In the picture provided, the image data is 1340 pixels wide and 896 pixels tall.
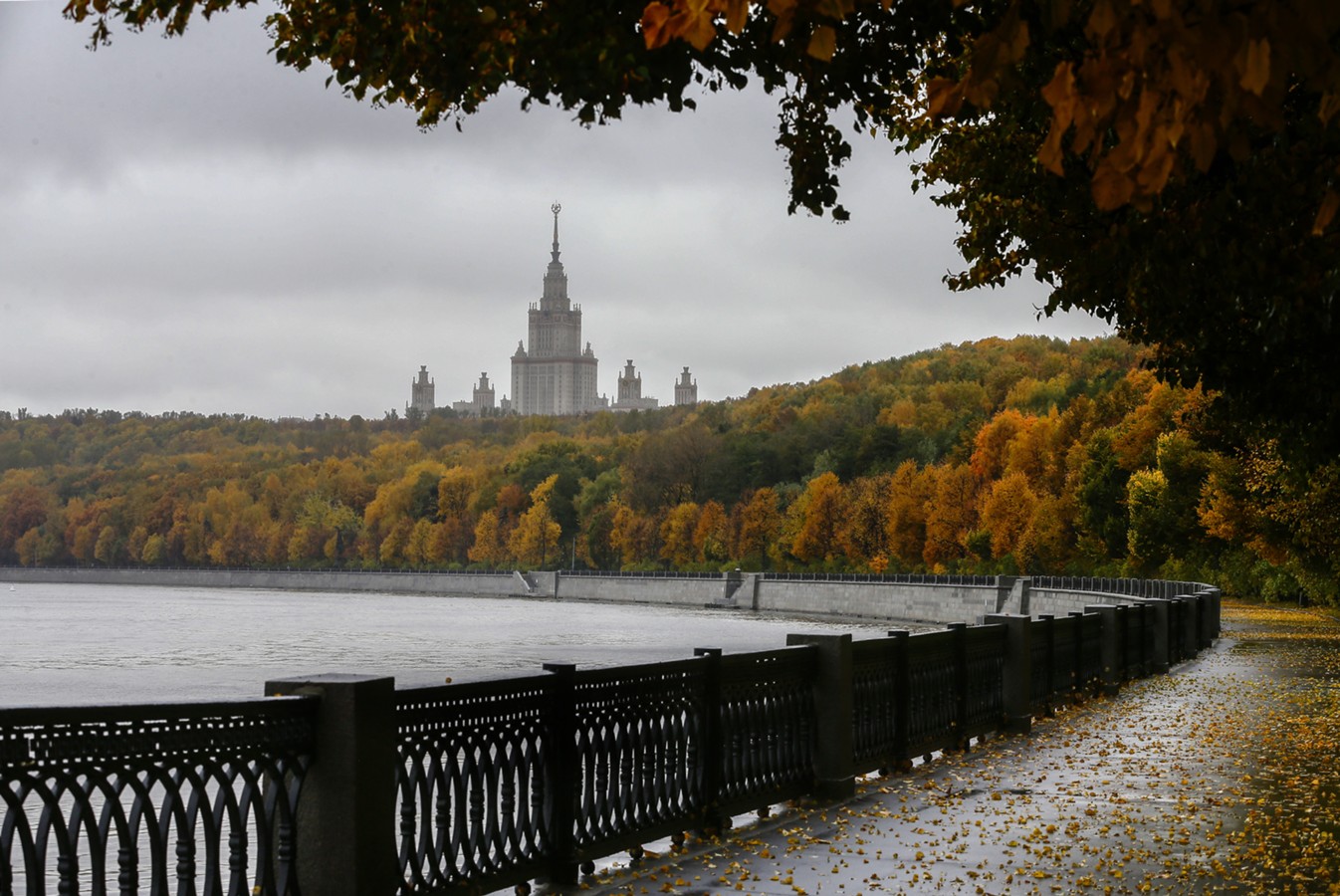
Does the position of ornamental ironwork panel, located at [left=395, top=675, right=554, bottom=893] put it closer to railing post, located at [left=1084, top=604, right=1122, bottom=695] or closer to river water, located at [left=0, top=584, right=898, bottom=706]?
river water, located at [left=0, top=584, right=898, bottom=706]

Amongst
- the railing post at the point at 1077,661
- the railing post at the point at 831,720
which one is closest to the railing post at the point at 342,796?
the railing post at the point at 831,720

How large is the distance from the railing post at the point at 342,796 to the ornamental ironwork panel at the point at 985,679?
8698 millimetres

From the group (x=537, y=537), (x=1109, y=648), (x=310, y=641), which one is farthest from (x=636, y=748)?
(x=537, y=537)

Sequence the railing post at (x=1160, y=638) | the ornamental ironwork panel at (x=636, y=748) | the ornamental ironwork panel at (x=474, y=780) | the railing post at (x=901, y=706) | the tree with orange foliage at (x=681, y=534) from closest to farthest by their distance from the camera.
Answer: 1. the ornamental ironwork panel at (x=474, y=780)
2. the ornamental ironwork panel at (x=636, y=748)
3. the railing post at (x=901, y=706)
4. the railing post at (x=1160, y=638)
5. the tree with orange foliage at (x=681, y=534)

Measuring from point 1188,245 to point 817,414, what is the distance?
440 feet

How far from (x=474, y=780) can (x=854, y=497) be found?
104 meters

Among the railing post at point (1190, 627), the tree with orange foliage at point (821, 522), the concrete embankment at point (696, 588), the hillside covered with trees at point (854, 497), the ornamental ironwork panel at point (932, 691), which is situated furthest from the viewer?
the tree with orange foliage at point (821, 522)

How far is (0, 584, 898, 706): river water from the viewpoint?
41.3 m

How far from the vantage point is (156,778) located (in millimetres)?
6312

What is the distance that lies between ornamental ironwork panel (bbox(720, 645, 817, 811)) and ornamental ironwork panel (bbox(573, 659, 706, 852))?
38cm

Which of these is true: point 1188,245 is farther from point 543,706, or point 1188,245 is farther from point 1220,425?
point 1220,425

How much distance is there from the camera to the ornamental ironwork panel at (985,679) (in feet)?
49.9

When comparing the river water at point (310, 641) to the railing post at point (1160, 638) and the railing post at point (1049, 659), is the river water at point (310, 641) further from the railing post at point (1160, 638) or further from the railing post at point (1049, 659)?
the railing post at point (1160, 638)

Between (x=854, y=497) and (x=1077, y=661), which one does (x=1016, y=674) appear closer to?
(x=1077, y=661)
